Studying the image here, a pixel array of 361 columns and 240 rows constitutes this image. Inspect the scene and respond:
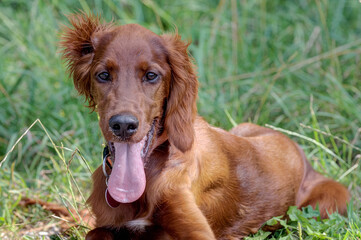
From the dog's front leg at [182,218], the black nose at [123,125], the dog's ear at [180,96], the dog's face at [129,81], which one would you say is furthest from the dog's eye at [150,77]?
the dog's front leg at [182,218]

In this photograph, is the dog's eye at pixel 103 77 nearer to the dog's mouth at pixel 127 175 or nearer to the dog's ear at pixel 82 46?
the dog's ear at pixel 82 46

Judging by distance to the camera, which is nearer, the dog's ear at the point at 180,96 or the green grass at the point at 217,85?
the dog's ear at the point at 180,96

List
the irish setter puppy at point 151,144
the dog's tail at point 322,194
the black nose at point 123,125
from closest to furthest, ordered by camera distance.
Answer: the black nose at point 123,125, the irish setter puppy at point 151,144, the dog's tail at point 322,194

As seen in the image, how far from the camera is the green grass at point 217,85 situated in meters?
4.20

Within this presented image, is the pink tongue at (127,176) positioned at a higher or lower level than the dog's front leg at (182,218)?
higher

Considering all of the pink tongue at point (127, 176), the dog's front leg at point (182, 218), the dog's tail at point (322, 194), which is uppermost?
the pink tongue at point (127, 176)

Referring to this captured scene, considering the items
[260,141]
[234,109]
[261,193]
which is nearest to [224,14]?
[234,109]

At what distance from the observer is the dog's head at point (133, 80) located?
2.64m

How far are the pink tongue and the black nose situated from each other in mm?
155

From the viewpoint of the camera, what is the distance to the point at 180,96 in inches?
114

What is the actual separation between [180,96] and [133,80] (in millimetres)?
Answer: 317

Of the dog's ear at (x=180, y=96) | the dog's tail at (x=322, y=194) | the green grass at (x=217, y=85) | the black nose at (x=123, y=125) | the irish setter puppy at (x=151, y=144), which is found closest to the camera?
the black nose at (x=123, y=125)

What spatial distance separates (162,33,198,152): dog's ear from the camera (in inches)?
112

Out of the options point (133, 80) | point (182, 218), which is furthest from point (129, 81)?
point (182, 218)
